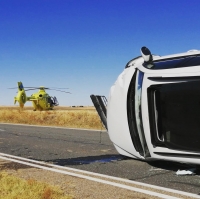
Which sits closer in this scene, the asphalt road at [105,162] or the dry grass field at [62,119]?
the asphalt road at [105,162]

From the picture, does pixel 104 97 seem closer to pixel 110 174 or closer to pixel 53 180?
pixel 110 174

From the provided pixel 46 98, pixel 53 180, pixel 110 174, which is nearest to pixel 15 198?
pixel 53 180

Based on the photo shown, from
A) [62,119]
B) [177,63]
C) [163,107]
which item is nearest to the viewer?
[177,63]

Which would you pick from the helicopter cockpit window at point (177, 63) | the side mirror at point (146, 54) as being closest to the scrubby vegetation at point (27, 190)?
the helicopter cockpit window at point (177, 63)

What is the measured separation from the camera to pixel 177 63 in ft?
17.4

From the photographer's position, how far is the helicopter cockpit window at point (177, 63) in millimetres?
5078

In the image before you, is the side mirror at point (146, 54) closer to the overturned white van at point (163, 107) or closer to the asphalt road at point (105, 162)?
the overturned white van at point (163, 107)

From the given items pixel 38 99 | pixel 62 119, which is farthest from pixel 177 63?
pixel 38 99

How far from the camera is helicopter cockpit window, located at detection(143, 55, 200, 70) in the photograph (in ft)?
16.7

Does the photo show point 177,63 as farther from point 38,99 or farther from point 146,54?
point 38,99

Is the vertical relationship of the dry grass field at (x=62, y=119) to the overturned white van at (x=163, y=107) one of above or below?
below

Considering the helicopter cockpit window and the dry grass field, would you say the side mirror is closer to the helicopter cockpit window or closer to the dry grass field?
the helicopter cockpit window

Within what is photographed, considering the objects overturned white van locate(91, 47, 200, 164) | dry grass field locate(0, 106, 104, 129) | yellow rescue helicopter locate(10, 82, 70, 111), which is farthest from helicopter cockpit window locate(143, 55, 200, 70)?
yellow rescue helicopter locate(10, 82, 70, 111)

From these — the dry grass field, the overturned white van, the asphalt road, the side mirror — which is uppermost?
the side mirror
